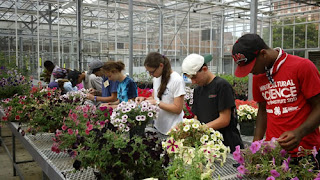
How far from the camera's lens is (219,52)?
1633 centimetres

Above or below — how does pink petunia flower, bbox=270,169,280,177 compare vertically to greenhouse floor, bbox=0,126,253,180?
above

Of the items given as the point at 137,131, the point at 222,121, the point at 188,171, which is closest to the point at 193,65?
the point at 222,121

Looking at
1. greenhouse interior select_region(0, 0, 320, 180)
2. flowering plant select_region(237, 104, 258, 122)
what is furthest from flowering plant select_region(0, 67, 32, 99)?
flowering plant select_region(237, 104, 258, 122)

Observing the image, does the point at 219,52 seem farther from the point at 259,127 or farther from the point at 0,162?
the point at 259,127

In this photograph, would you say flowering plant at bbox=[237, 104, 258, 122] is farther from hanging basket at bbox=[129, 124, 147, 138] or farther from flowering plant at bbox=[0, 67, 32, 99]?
flowering plant at bbox=[0, 67, 32, 99]

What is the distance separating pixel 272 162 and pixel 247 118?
67.2 inches

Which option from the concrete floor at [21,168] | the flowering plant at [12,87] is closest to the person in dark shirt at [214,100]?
the concrete floor at [21,168]

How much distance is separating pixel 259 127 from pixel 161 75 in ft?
3.13

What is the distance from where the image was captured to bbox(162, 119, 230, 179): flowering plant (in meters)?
1.19

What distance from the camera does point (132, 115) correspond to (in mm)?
1962

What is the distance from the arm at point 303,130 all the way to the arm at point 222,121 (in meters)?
0.53

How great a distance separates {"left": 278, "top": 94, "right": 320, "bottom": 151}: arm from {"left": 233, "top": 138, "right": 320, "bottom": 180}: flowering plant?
0.07m

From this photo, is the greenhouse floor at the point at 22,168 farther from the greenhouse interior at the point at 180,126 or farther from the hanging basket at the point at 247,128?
the hanging basket at the point at 247,128

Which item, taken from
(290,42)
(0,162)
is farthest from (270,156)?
(290,42)
